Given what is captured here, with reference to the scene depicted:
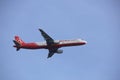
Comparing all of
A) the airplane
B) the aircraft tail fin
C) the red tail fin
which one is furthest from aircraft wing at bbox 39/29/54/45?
the red tail fin

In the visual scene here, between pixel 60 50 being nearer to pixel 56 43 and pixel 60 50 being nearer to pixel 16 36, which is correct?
pixel 56 43

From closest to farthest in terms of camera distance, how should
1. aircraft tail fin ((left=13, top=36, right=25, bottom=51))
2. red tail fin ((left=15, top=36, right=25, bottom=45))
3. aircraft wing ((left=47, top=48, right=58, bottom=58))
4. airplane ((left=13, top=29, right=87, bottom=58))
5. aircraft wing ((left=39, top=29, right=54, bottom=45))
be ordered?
aircraft wing ((left=39, top=29, right=54, bottom=45)) < airplane ((left=13, top=29, right=87, bottom=58)) < aircraft tail fin ((left=13, top=36, right=25, bottom=51)) < red tail fin ((left=15, top=36, right=25, bottom=45)) < aircraft wing ((left=47, top=48, right=58, bottom=58))

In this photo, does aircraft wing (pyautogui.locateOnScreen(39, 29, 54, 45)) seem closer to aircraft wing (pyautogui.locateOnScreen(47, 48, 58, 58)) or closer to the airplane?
the airplane

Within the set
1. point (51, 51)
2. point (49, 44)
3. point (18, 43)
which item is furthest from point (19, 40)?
point (49, 44)

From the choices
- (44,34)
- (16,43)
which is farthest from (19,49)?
(44,34)

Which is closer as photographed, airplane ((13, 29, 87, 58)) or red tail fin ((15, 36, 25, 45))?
airplane ((13, 29, 87, 58))

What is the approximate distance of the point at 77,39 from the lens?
461ft

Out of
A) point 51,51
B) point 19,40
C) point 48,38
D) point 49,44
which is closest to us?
point 48,38

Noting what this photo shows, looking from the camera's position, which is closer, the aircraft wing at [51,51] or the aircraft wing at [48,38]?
the aircraft wing at [48,38]

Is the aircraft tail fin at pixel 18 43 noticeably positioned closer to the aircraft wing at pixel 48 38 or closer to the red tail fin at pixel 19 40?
the red tail fin at pixel 19 40

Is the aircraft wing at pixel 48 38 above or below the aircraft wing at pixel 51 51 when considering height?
above

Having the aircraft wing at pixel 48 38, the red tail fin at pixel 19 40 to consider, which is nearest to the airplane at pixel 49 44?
the aircraft wing at pixel 48 38

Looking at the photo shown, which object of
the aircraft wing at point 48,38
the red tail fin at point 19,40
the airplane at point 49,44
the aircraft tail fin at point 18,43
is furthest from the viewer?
the red tail fin at point 19,40

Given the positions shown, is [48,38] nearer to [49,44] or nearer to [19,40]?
[49,44]
